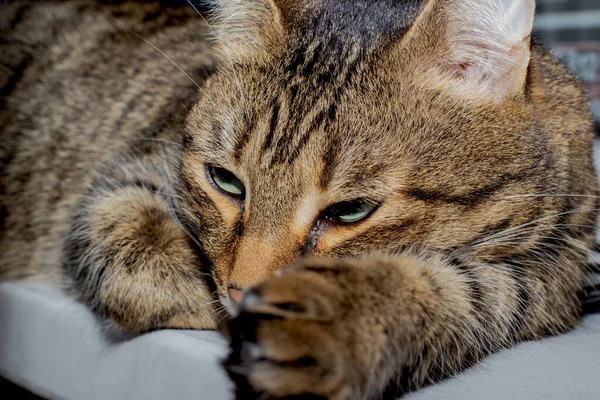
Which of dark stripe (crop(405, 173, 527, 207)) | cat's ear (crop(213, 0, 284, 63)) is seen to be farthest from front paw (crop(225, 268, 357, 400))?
cat's ear (crop(213, 0, 284, 63))

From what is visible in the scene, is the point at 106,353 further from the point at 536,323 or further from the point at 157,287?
the point at 536,323

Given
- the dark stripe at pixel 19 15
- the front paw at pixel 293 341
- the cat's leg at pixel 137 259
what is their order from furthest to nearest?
1. the dark stripe at pixel 19 15
2. the cat's leg at pixel 137 259
3. the front paw at pixel 293 341

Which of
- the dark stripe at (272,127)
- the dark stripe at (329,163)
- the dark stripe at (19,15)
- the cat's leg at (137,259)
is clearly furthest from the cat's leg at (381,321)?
the dark stripe at (19,15)

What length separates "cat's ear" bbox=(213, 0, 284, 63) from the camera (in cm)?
114

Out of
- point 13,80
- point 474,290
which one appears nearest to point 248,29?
point 474,290

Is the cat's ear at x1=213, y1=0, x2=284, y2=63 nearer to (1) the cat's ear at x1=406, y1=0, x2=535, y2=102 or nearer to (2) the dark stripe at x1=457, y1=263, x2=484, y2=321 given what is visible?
(1) the cat's ear at x1=406, y1=0, x2=535, y2=102

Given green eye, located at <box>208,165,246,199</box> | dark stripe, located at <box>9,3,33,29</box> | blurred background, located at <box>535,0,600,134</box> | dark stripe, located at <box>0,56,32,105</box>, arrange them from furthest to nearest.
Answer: blurred background, located at <box>535,0,600,134</box> < dark stripe, located at <box>9,3,33,29</box> < dark stripe, located at <box>0,56,32,105</box> < green eye, located at <box>208,165,246,199</box>

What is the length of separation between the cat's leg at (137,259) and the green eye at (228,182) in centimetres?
20

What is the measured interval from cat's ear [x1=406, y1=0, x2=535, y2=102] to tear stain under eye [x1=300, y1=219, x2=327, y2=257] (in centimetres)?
30

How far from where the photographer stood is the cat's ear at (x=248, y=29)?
3.73 feet

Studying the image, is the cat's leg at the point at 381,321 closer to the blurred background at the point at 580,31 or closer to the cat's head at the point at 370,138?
the cat's head at the point at 370,138

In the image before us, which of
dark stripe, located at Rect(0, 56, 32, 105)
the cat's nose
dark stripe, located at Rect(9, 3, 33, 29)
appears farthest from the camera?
dark stripe, located at Rect(9, 3, 33, 29)

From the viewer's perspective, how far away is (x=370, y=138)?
38.4 inches

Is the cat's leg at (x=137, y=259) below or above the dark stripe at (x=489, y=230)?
below
